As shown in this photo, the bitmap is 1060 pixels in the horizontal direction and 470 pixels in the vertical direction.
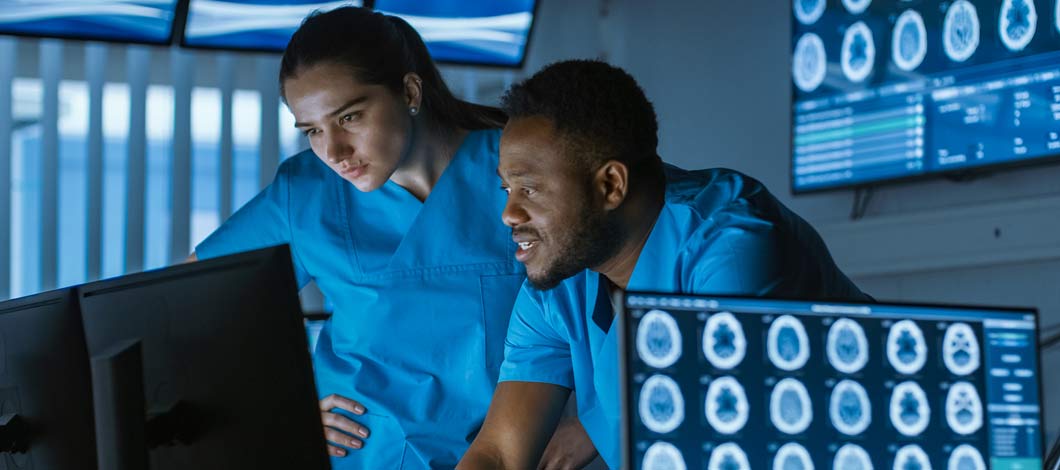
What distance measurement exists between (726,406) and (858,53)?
77.7 inches

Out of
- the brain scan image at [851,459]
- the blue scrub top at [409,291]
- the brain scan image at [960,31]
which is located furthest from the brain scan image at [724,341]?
the brain scan image at [960,31]

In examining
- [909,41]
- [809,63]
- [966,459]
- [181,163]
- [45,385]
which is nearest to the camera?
[966,459]

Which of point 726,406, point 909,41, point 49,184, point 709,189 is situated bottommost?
point 726,406

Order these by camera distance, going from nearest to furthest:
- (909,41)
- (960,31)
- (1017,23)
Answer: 1. (1017,23)
2. (960,31)
3. (909,41)

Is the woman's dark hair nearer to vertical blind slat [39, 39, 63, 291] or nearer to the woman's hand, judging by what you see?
the woman's hand

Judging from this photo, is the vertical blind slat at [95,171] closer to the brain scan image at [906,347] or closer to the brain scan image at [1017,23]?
the brain scan image at [1017,23]

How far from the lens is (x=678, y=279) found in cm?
147

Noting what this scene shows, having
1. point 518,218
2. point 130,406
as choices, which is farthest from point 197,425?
point 518,218

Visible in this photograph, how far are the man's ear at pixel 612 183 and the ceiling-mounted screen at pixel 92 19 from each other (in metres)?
2.18

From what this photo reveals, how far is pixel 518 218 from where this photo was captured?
5.07 ft

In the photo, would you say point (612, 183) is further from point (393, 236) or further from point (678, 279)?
point (393, 236)

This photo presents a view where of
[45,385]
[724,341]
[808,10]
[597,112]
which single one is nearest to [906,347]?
[724,341]

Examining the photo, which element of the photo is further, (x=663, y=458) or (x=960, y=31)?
(x=960, y=31)

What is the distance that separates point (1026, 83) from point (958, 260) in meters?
0.39
